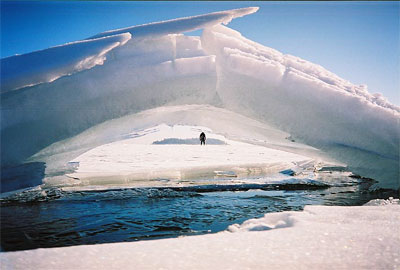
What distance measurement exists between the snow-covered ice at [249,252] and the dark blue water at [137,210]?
1.60 metres

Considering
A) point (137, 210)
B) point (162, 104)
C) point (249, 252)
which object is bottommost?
point (137, 210)

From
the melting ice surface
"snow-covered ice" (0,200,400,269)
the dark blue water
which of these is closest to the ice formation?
the melting ice surface

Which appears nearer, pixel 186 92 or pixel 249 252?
pixel 249 252

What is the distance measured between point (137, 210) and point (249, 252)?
3774 mm

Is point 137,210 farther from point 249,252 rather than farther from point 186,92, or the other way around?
point 249,252

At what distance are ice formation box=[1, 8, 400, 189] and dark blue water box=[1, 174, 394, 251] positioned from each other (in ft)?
3.60

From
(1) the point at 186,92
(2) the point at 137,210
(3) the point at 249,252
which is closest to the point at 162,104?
(1) the point at 186,92

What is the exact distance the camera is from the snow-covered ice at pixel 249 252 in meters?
2.11

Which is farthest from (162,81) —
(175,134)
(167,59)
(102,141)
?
(175,134)

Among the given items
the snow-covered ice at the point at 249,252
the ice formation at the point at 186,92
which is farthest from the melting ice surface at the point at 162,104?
the snow-covered ice at the point at 249,252

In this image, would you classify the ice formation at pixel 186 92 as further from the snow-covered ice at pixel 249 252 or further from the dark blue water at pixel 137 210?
the snow-covered ice at pixel 249 252

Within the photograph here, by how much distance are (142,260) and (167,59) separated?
3.53 meters

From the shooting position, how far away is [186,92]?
4.98m

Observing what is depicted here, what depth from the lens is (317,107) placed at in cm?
475
